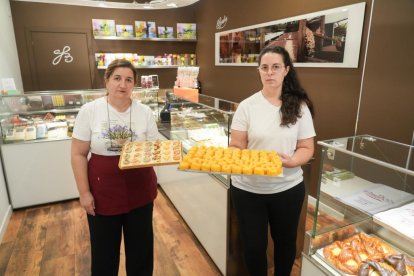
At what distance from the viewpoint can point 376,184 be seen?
4.66 feet

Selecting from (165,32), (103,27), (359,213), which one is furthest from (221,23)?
(359,213)

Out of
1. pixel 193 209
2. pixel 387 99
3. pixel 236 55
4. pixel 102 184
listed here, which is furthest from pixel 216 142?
pixel 236 55

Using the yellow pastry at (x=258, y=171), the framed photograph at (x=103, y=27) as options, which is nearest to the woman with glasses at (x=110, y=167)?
the yellow pastry at (x=258, y=171)

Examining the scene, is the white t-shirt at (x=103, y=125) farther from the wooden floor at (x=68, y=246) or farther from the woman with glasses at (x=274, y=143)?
the wooden floor at (x=68, y=246)

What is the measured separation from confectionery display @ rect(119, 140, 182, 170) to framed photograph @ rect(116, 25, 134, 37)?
4553 mm

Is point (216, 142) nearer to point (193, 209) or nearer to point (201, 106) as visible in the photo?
point (201, 106)

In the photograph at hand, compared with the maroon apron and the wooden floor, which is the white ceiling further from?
the maroon apron

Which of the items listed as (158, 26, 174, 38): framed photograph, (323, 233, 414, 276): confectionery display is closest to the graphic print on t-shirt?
(323, 233, 414, 276): confectionery display

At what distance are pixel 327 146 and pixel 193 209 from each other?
178 cm

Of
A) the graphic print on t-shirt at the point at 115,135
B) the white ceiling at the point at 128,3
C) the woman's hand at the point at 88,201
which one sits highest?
the white ceiling at the point at 128,3

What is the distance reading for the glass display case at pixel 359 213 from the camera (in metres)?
1.28

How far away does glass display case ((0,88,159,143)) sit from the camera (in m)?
3.38

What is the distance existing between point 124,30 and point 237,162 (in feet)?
16.7

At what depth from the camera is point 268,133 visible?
1.68 m
